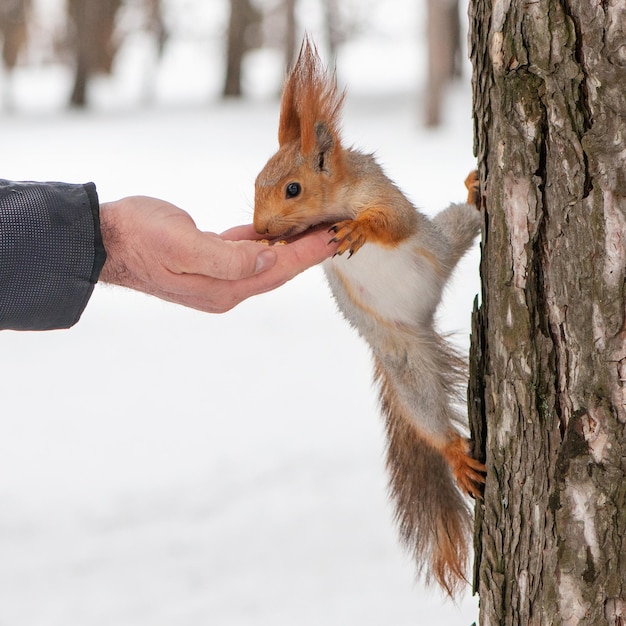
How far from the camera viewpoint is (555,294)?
39.3 inches

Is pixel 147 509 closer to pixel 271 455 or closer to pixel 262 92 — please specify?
pixel 271 455

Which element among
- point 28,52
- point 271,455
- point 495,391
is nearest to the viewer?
point 495,391

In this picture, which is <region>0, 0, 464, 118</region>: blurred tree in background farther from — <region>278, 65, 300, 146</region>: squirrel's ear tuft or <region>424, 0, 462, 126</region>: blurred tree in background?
<region>278, 65, 300, 146</region>: squirrel's ear tuft

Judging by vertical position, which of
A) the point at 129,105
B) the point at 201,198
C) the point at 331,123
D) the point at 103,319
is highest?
the point at 129,105

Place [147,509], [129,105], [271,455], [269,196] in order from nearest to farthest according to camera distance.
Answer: [269,196] < [147,509] < [271,455] < [129,105]

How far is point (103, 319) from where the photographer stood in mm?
4070

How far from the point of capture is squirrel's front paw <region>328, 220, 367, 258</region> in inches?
52.5

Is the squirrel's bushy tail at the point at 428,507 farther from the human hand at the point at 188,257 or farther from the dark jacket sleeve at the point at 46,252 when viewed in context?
the dark jacket sleeve at the point at 46,252

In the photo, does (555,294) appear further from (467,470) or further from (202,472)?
(202,472)

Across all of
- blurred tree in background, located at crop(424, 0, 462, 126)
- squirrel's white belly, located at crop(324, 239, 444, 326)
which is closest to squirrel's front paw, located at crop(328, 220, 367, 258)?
squirrel's white belly, located at crop(324, 239, 444, 326)

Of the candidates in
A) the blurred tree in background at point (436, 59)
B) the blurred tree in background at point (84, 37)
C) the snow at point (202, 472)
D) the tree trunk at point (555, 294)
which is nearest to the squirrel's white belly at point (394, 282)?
the snow at point (202, 472)

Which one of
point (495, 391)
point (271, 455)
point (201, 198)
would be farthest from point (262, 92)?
point (495, 391)

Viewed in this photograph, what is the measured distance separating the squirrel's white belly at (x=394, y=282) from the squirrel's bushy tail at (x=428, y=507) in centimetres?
11

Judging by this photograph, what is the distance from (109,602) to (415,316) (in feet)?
3.22
